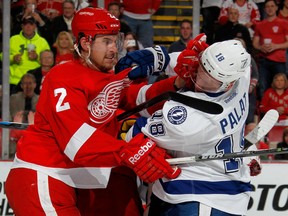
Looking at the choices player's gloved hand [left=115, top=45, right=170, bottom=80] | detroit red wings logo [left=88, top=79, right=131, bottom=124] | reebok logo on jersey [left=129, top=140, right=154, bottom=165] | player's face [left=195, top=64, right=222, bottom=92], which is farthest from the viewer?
player's gloved hand [left=115, top=45, right=170, bottom=80]

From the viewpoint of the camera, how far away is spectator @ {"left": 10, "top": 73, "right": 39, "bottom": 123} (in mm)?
6180

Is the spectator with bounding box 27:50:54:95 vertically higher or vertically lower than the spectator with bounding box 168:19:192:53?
lower

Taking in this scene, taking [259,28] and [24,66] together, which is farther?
[259,28]

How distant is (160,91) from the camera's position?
4.16 metres

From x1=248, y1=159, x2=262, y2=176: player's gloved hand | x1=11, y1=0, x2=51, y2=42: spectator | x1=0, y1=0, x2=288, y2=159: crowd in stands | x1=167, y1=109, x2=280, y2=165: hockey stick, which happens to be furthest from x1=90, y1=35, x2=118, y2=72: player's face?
x1=11, y1=0, x2=51, y2=42: spectator

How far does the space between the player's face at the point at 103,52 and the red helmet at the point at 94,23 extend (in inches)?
1.2

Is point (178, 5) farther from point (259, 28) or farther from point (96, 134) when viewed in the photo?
point (96, 134)

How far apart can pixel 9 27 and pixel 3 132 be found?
2.53ft

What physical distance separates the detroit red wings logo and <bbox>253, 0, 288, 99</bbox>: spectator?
118 inches

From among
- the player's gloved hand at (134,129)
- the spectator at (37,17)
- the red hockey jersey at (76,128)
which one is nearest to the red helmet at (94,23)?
the red hockey jersey at (76,128)

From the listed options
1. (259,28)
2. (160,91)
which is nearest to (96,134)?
(160,91)

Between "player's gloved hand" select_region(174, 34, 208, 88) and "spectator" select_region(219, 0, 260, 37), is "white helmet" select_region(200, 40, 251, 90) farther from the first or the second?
"spectator" select_region(219, 0, 260, 37)

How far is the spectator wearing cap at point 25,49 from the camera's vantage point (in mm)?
6371

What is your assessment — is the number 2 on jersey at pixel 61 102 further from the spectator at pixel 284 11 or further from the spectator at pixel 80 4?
the spectator at pixel 284 11
